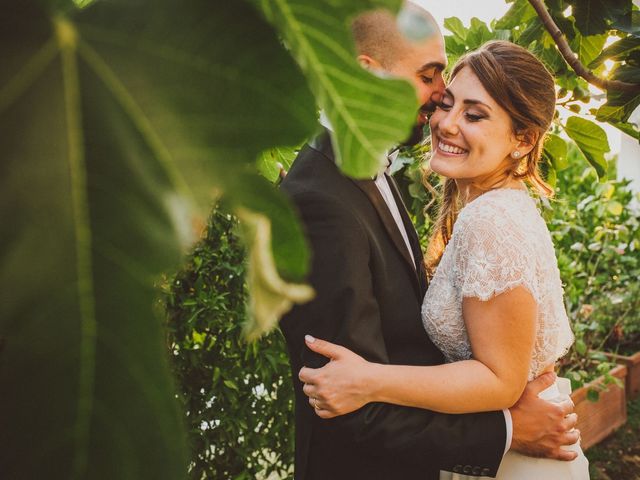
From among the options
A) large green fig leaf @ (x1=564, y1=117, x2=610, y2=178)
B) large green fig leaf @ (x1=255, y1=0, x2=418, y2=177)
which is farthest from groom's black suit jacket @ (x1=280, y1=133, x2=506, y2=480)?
large green fig leaf @ (x1=255, y1=0, x2=418, y2=177)

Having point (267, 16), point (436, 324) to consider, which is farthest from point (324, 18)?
point (436, 324)

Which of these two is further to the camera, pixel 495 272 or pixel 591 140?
pixel 591 140

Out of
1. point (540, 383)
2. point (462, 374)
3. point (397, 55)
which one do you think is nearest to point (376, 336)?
point (462, 374)

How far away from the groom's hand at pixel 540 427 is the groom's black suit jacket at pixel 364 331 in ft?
0.30

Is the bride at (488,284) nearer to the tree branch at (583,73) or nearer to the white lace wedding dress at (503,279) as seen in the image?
the white lace wedding dress at (503,279)

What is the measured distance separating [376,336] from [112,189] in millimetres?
1358

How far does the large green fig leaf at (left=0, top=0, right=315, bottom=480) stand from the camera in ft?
0.79

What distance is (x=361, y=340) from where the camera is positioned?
1.52m

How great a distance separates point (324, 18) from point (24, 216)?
180 mm

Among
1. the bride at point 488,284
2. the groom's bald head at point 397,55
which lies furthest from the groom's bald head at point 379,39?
the bride at point 488,284

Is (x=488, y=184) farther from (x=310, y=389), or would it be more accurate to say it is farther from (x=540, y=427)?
(x=310, y=389)

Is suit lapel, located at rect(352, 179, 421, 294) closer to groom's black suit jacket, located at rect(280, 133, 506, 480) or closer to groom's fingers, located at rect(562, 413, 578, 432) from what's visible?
groom's black suit jacket, located at rect(280, 133, 506, 480)

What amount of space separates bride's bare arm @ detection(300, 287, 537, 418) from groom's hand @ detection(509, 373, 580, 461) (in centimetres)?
9

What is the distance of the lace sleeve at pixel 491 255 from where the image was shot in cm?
165
